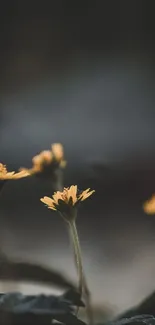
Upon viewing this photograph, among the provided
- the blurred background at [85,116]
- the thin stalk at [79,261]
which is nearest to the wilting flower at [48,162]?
the thin stalk at [79,261]

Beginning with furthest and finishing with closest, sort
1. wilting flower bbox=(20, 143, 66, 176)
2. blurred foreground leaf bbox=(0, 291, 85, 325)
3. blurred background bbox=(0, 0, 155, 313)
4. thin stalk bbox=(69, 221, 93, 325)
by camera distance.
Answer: blurred background bbox=(0, 0, 155, 313)
wilting flower bbox=(20, 143, 66, 176)
thin stalk bbox=(69, 221, 93, 325)
blurred foreground leaf bbox=(0, 291, 85, 325)

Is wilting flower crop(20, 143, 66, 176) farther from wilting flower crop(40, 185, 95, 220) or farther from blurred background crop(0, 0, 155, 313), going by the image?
blurred background crop(0, 0, 155, 313)

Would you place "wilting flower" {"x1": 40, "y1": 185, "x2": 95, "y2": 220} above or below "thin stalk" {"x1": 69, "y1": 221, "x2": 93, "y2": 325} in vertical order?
above

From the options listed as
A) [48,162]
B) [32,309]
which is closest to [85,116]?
[48,162]

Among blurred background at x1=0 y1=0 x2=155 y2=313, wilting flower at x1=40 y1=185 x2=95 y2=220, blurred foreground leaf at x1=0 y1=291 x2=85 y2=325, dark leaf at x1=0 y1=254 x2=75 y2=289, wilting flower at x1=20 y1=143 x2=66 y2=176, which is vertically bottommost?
blurred foreground leaf at x1=0 y1=291 x2=85 y2=325

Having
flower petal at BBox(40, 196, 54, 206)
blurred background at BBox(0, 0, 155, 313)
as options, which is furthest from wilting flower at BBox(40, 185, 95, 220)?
blurred background at BBox(0, 0, 155, 313)

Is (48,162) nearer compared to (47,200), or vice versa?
(47,200)

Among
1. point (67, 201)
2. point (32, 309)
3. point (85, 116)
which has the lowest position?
point (32, 309)

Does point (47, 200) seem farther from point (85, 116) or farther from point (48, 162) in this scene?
point (85, 116)

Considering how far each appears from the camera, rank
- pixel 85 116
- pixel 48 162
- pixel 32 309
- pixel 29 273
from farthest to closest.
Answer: pixel 85 116, pixel 48 162, pixel 29 273, pixel 32 309

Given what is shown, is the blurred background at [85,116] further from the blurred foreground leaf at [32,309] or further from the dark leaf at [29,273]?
the blurred foreground leaf at [32,309]
